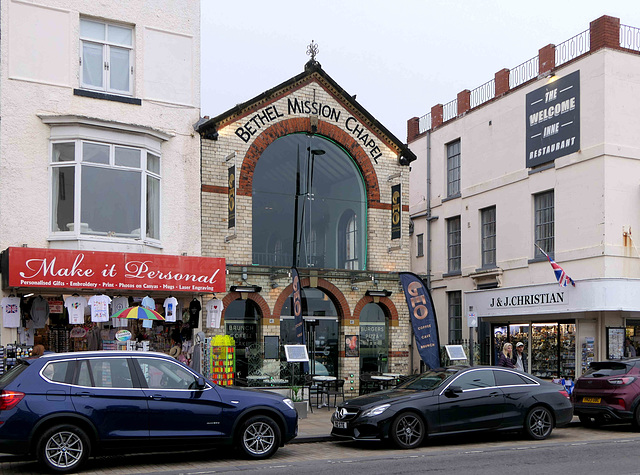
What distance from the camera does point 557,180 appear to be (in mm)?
23547

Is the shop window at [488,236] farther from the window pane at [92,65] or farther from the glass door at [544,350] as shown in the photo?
the window pane at [92,65]

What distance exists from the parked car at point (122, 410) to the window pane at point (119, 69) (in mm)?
9167

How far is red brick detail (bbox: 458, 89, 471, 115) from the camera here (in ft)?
94.1

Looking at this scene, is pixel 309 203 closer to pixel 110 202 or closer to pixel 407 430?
pixel 110 202

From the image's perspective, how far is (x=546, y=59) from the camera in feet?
80.6

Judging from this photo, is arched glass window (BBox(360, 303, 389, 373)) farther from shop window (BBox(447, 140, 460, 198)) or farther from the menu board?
shop window (BBox(447, 140, 460, 198))

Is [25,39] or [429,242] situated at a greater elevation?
[25,39]

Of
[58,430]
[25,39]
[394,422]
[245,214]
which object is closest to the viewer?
[58,430]

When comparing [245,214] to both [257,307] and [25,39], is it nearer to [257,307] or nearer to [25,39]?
[257,307]

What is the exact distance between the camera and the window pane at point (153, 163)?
18875 millimetres

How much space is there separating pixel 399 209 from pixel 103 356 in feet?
40.2

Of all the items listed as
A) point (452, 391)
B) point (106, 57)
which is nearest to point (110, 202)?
point (106, 57)

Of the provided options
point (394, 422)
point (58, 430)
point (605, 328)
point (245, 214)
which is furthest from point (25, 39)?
point (605, 328)

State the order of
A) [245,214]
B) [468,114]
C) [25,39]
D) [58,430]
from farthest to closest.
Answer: [468,114]
[245,214]
[25,39]
[58,430]
